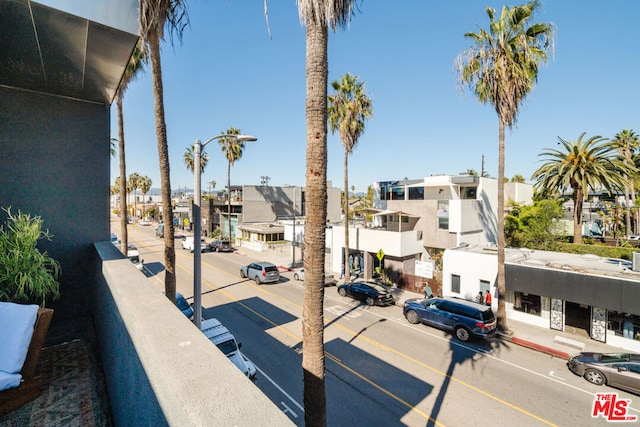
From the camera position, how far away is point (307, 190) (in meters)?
5.50

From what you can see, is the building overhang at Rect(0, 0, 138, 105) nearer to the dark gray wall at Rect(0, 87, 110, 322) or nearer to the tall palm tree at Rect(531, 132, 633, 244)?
the dark gray wall at Rect(0, 87, 110, 322)

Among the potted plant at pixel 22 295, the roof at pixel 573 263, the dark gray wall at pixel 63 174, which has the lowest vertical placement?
the roof at pixel 573 263

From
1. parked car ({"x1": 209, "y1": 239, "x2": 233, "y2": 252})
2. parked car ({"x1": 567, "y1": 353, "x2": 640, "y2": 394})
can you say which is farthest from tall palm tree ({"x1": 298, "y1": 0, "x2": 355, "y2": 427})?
parked car ({"x1": 209, "y1": 239, "x2": 233, "y2": 252})

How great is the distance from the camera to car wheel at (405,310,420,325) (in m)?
16.1

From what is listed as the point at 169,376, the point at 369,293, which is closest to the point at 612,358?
the point at 369,293

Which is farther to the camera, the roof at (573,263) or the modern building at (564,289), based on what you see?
the roof at (573,263)

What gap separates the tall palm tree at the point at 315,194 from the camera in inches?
211

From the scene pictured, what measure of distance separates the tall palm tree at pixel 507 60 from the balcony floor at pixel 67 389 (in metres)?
15.8

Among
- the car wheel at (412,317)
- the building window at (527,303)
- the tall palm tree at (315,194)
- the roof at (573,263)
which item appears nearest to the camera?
the tall palm tree at (315,194)

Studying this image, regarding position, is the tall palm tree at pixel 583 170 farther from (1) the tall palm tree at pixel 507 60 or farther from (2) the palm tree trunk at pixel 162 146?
(2) the palm tree trunk at pixel 162 146

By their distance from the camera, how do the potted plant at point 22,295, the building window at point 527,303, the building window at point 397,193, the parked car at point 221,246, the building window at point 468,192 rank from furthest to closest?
the parked car at point 221,246 < the building window at point 397,193 < the building window at point 468,192 < the building window at point 527,303 < the potted plant at point 22,295

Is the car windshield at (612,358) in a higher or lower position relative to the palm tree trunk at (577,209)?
lower

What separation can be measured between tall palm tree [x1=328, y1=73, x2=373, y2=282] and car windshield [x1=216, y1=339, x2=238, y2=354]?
12734mm

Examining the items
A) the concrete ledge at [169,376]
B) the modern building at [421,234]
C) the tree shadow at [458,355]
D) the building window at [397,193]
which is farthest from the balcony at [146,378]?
the building window at [397,193]
